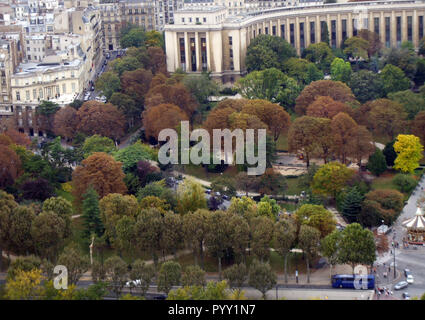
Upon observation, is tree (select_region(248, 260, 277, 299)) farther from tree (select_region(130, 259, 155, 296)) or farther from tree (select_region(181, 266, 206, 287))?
tree (select_region(130, 259, 155, 296))

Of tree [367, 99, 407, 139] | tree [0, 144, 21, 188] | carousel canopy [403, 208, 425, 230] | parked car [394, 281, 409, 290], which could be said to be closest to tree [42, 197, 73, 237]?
tree [0, 144, 21, 188]

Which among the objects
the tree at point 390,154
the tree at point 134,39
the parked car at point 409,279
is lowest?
the parked car at point 409,279

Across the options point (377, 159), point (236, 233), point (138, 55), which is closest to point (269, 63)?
point (138, 55)

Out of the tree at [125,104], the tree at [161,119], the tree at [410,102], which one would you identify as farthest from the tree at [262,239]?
the tree at [125,104]

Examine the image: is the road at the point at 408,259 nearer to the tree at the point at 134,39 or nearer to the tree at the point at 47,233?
the tree at the point at 47,233

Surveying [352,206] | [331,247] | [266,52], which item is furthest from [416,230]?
[266,52]

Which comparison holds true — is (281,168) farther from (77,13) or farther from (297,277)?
(77,13)
